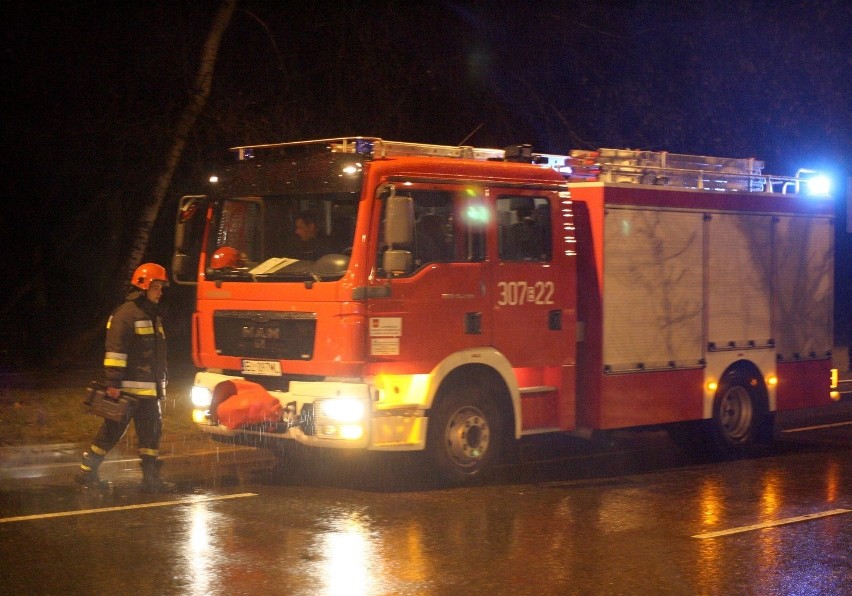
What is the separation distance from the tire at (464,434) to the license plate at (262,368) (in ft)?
4.33

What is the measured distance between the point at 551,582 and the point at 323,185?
399 centimetres

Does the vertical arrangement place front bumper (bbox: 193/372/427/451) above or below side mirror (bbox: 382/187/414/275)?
below

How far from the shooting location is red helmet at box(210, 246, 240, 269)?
34.0 feet

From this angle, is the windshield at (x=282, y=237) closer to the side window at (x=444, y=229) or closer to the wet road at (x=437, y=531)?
the side window at (x=444, y=229)

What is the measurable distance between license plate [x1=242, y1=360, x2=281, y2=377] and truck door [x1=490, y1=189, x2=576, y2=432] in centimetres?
184

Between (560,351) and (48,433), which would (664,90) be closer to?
(560,351)

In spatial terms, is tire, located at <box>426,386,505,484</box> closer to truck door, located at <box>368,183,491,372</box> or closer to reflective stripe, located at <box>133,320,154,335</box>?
truck door, located at <box>368,183,491,372</box>

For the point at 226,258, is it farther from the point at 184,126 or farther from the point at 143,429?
the point at 184,126

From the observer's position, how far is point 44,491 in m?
9.85

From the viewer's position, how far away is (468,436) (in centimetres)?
1023

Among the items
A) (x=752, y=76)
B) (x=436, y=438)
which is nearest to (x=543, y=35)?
(x=752, y=76)

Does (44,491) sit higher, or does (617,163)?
(617,163)

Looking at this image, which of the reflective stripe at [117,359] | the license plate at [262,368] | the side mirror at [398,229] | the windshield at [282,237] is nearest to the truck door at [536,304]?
the side mirror at [398,229]

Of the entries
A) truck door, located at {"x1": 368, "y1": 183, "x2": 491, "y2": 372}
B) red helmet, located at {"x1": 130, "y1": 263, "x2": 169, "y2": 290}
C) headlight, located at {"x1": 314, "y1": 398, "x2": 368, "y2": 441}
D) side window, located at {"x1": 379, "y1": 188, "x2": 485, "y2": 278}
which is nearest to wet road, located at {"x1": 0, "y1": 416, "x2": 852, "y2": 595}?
headlight, located at {"x1": 314, "y1": 398, "x2": 368, "y2": 441}
